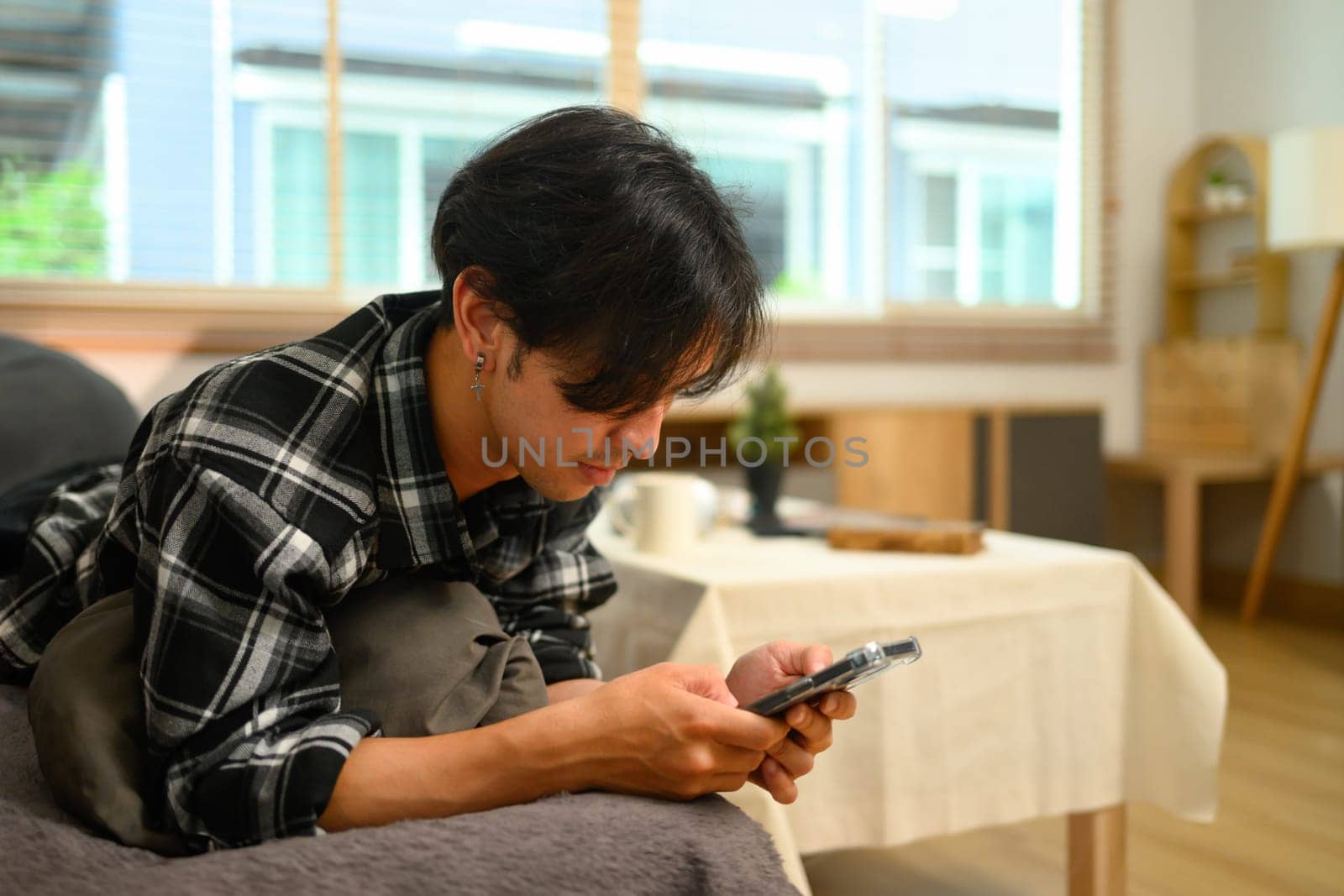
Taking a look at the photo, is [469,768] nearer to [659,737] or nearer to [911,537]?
[659,737]

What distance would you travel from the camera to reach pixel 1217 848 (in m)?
1.84

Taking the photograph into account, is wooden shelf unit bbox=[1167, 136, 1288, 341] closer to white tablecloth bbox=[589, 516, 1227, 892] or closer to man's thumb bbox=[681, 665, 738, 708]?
white tablecloth bbox=[589, 516, 1227, 892]

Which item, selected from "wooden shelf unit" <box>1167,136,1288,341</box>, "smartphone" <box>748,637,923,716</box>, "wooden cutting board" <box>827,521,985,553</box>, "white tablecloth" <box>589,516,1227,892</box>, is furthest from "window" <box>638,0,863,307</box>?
"smartphone" <box>748,637,923,716</box>

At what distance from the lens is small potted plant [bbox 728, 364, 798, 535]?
76.7 inches

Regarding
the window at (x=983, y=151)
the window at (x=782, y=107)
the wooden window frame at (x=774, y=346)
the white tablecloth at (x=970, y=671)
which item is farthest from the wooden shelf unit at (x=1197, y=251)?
the white tablecloth at (x=970, y=671)

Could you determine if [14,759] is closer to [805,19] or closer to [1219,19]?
[805,19]

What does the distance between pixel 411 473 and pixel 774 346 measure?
1585 millimetres

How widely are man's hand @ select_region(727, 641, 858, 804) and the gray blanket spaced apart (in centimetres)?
6

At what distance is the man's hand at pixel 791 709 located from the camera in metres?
0.78

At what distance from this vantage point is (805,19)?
3.83m

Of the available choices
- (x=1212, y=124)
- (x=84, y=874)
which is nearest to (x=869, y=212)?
(x=1212, y=124)

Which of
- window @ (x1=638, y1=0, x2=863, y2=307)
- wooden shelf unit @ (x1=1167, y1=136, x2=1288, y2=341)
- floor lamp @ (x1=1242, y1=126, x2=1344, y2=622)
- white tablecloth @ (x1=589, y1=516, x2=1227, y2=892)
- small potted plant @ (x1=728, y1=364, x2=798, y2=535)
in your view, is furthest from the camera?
wooden shelf unit @ (x1=1167, y1=136, x2=1288, y2=341)

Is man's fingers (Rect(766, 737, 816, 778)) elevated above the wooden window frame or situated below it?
below

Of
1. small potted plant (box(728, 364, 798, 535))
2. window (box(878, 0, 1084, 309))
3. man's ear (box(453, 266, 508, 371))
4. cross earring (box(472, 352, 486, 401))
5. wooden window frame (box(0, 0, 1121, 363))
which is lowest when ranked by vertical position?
small potted plant (box(728, 364, 798, 535))
